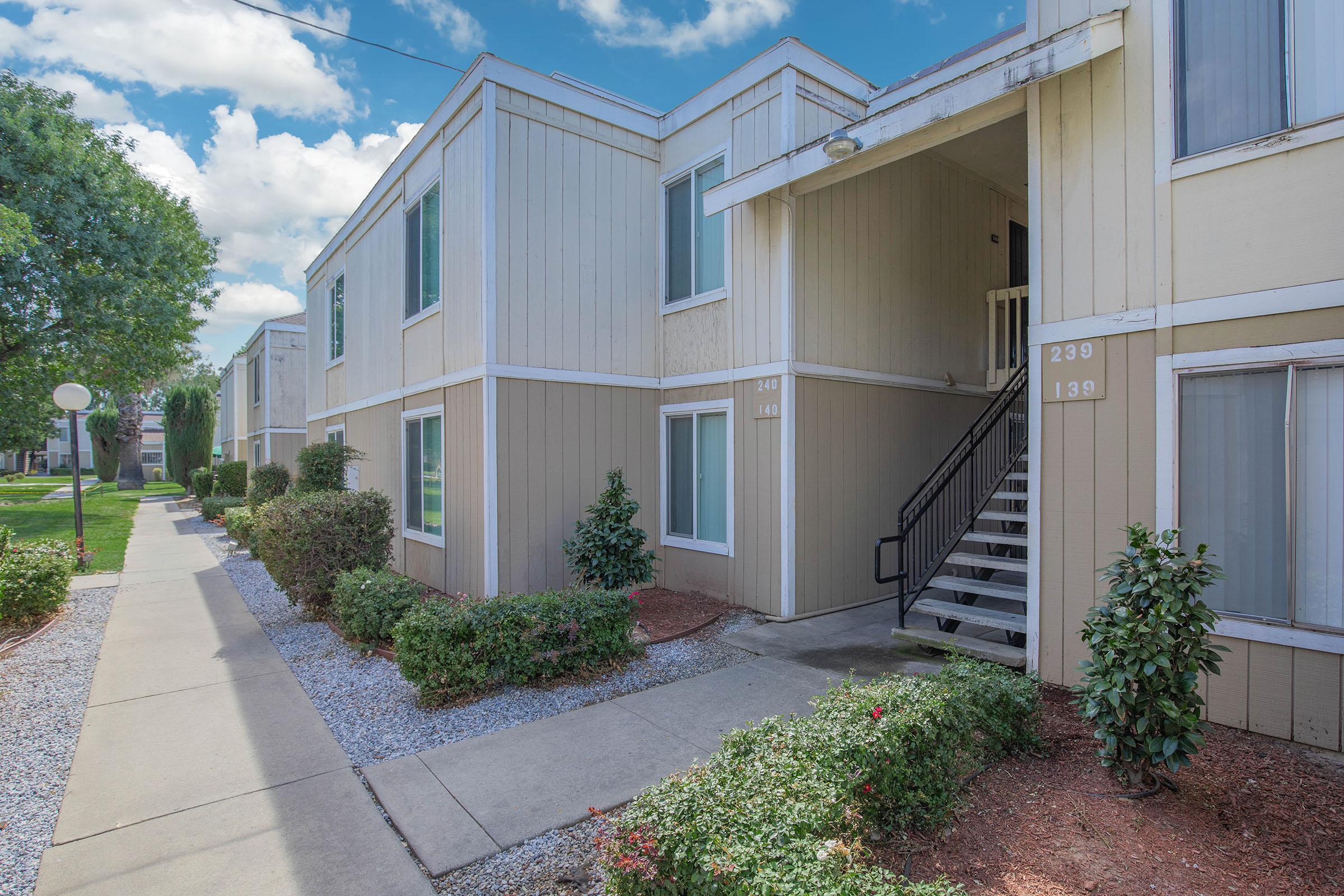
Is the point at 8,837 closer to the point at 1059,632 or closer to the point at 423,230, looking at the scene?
the point at 1059,632

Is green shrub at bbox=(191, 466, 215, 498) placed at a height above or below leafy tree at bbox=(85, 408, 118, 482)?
below

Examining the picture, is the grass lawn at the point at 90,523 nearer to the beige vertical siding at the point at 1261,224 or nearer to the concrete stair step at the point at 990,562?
the concrete stair step at the point at 990,562

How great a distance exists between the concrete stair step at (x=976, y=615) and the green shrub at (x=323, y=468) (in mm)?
7255

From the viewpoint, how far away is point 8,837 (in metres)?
3.05

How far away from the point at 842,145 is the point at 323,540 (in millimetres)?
6197

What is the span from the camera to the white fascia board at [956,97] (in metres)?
4.19

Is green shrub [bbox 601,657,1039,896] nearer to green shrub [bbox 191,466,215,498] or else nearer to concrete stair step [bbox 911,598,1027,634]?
concrete stair step [bbox 911,598,1027,634]

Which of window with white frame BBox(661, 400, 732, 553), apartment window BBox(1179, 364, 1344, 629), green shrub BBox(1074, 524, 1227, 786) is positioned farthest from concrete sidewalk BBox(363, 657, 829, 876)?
apartment window BBox(1179, 364, 1344, 629)

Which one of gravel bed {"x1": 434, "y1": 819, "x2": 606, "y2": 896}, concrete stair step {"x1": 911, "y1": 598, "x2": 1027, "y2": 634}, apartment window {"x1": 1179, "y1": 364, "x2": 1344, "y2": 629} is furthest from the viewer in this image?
concrete stair step {"x1": 911, "y1": 598, "x2": 1027, "y2": 634}

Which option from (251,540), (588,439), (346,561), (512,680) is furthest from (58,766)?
(251,540)

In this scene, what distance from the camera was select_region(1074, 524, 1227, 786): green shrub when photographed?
9.38 ft

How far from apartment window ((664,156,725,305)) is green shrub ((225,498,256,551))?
8.26 m

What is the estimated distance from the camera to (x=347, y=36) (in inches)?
259

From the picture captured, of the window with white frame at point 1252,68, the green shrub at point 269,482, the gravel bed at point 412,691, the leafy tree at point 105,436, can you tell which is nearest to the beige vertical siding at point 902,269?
the gravel bed at point 412,691
